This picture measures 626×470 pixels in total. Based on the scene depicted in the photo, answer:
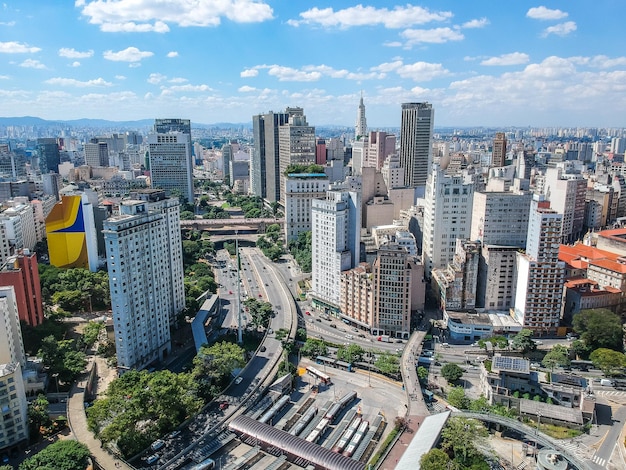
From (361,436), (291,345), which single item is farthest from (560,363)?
(291,345)

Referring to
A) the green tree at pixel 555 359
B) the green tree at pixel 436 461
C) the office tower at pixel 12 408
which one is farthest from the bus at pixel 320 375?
the office tower at pixel 12 408

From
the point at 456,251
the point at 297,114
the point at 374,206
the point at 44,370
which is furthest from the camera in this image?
the point at 297,114

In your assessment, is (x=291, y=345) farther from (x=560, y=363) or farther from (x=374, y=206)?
(x=374, y=206)

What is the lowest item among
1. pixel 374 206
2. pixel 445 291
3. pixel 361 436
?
pixel 361 436

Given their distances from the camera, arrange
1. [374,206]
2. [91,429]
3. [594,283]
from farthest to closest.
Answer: [374,206] → [594,283] → [91,429]

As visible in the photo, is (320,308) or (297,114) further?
(297,114)

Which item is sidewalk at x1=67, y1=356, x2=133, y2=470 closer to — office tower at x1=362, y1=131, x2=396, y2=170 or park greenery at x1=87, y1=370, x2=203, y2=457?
park greenery at x1=87, y1=370, x2=203, y2=457

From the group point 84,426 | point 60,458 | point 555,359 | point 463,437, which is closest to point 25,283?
point 84,426

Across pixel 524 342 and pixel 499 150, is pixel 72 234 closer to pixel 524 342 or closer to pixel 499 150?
pixel 524 342
